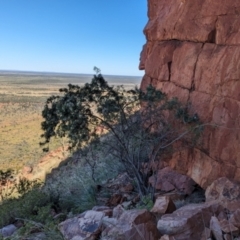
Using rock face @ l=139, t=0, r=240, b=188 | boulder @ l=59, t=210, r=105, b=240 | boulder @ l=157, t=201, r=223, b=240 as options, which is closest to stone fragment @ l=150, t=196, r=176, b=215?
boulder @ l=157, t=201, r=223, b=240

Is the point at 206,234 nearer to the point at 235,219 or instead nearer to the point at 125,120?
the point at 235,219

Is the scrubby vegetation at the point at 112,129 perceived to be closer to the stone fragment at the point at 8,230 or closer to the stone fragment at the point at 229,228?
the stone fragment at the point at 8,230

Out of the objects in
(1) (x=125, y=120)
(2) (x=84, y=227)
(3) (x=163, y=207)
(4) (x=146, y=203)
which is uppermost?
(1) (x=125, y=120)

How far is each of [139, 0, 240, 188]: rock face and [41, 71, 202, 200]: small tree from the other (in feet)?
1.17

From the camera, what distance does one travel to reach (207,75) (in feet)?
23.6

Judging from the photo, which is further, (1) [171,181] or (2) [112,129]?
(1) [171,181]

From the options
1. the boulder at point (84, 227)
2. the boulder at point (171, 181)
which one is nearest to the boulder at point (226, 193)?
the boulder at point (171, 181)

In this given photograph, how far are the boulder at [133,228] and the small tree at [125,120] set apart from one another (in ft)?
8.65

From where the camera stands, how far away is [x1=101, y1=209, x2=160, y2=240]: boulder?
4621 millimetres

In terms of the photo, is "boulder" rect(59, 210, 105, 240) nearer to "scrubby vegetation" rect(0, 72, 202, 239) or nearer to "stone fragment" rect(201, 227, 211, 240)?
"scrubby vegetation" rect(0, 72, 202, 239)

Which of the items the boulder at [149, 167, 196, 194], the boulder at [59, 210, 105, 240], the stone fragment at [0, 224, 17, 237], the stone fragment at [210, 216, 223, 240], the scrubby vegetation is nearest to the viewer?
the stone fragment at [210, 216, 223, 240]

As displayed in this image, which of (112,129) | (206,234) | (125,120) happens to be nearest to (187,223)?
(206,234)

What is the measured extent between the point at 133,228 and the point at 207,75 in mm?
3826

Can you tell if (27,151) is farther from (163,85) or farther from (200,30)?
(200,30)
